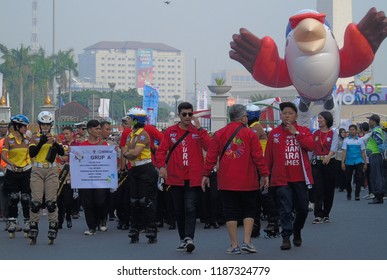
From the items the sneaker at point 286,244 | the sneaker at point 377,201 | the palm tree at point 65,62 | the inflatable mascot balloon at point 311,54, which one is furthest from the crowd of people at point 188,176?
the palm tree at point 65,62

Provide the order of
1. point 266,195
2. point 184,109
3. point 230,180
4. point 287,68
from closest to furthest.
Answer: point 230,180 → point 184,109 → point 266,195 → point 287,68

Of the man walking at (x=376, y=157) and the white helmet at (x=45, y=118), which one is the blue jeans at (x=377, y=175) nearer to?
the man walking at (x=376, y=157)

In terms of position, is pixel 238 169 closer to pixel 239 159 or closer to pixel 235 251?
pixel 239 159

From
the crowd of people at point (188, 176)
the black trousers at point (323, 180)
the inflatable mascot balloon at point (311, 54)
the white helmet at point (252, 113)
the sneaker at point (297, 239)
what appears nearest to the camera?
the crowd of people at point (188, 176)

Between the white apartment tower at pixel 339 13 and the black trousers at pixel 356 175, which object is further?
the white apartment tower at pixel 339 13

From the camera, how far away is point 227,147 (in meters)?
11.1

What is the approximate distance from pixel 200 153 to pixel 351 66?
11.3 metres

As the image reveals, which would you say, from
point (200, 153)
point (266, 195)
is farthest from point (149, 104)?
point (200, 153)

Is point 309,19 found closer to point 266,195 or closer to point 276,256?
point 266,195

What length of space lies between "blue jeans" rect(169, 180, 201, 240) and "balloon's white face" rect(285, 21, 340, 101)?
9.28 metres

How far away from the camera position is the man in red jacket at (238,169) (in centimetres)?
1109

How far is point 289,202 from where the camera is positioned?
11.9 metres

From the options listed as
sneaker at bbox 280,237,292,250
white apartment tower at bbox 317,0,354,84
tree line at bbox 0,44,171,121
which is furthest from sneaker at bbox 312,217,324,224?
white apartment tower at bbox 317,0,354,84

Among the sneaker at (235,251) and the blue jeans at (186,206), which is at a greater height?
the blue jeans at (186,206)
